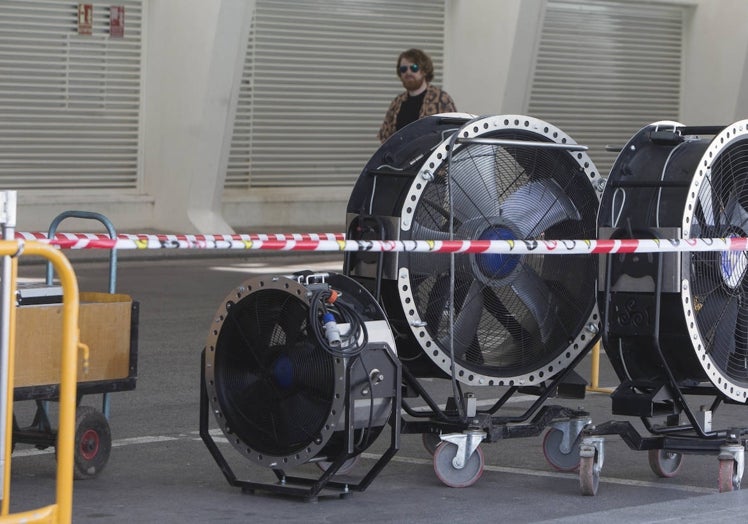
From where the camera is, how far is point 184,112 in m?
20.8

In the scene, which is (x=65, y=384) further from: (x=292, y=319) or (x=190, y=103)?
(x=190, y=103)

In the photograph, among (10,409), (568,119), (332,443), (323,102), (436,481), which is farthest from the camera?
(568,119)

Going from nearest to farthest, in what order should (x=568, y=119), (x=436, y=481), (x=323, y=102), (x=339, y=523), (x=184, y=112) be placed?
(x=339, y=523) < (x=436, y=481) < (x=184, y=112) < (x=323, y=102) < (x=568, y=119)

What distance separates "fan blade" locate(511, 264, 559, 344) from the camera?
7.72 meters

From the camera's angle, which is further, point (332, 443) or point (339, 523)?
point (332, 443)

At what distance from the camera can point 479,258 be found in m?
7.63

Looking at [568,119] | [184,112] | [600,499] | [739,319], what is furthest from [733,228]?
Result: [568,119]

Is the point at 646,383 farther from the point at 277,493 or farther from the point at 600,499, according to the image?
the point at 277,493

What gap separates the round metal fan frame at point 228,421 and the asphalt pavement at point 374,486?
182 mm

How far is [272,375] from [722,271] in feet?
6.94

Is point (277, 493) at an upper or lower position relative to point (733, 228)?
lower

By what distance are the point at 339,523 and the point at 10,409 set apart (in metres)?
1.54

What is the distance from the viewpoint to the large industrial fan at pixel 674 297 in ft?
23.1

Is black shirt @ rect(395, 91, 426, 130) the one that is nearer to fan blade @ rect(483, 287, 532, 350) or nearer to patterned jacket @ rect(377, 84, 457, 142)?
patterned jacket @ rect(377, 84, 457, 142)
